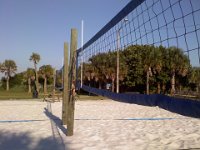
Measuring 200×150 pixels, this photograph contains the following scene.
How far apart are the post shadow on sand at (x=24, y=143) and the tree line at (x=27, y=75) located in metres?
32.3

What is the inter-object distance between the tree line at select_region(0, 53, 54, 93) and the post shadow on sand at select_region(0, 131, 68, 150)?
106ft

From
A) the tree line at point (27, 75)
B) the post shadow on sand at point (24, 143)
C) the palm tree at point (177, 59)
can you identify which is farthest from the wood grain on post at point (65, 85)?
the tree line at point (27, 75)

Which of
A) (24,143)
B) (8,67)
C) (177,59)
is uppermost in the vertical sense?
(8,67)

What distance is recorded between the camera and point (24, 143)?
17.1ft

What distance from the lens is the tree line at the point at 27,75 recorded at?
134ft

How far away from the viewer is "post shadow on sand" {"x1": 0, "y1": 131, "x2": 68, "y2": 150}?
4.89 meters

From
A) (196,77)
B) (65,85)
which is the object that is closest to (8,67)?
(65,85)

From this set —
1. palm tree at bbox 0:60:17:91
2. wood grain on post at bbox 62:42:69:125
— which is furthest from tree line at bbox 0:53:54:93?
wood grain on post at bbox 62:42:69:125

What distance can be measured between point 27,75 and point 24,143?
129 feet

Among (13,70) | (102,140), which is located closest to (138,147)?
(102,140)

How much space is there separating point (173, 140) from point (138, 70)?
58.2 ft

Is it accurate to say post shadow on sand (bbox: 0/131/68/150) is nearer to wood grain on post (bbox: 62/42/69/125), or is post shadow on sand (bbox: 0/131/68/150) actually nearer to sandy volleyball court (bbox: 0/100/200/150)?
sandy volleyball court (bbox: 0/100/200/150)

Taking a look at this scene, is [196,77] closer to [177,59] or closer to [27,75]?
[177,59]

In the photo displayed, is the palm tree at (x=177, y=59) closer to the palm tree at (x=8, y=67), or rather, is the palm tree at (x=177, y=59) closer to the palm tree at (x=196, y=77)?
the palm tree at (x=196, y=77)
